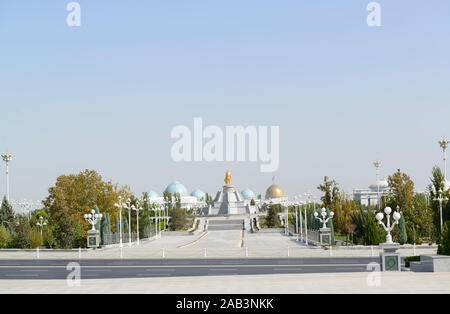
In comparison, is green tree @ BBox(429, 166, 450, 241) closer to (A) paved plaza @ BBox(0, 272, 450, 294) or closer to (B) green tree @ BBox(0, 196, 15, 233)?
(A) paved plaza @ BBox(0, 272, 450, 294)

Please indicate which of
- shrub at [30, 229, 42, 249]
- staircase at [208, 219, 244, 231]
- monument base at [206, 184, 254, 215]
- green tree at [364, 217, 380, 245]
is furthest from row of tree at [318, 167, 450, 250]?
monument base at [206, 184, 254, 215]

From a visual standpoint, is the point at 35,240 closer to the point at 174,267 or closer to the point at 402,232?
the point at 174,267

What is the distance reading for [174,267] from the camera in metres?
31.4

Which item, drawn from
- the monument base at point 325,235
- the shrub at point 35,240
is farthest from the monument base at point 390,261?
the shrub at point 35,240

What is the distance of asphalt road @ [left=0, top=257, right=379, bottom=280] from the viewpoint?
27438 mm

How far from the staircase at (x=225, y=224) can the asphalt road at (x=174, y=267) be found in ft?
190

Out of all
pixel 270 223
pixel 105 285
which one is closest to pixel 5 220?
pixel 270 223

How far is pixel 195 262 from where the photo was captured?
34594 millimetres

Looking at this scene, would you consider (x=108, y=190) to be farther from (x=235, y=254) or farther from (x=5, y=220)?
(x=235, y=254)

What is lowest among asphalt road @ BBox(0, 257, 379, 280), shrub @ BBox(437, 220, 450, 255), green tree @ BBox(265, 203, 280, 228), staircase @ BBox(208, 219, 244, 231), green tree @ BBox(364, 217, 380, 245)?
staircase @ BBox(208, 219, 244, 231)

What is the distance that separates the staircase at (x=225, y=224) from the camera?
310 ft

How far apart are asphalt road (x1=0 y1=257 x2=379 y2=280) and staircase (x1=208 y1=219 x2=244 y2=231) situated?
190 feet

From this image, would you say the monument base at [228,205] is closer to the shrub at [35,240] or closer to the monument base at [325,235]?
the shrub at [35,240]
